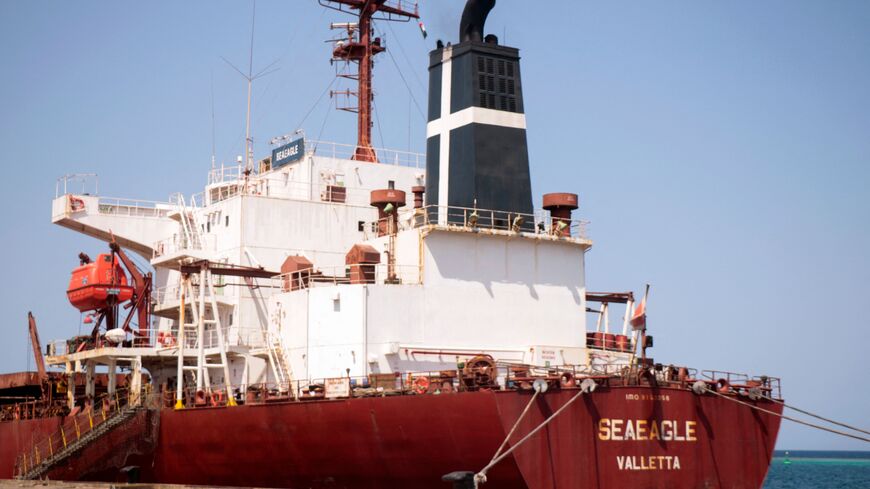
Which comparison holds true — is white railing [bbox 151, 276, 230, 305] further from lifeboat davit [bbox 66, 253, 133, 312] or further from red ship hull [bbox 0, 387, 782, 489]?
red ship hull [bbox 0, 387, 782, 489]

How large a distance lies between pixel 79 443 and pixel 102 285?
6749 mm

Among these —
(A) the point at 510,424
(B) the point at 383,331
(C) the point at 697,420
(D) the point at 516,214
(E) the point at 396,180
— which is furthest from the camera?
(E) the point at 396,180

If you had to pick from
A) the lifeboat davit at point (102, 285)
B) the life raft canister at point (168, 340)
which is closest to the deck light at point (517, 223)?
the life raft canister at point (168, 340)

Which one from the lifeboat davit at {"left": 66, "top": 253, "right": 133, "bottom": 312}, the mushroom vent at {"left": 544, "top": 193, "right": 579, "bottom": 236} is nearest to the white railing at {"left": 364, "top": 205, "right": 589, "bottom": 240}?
the mushroom vent at {"left": 544, "top": 193, "right": 579, "bottom": 236}

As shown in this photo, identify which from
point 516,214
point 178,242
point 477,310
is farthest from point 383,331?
point 178,242

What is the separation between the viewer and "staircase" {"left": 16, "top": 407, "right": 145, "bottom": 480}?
32.6m

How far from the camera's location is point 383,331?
29.7m

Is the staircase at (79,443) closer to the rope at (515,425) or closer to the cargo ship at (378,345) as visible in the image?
the cargo ship at (378,345)

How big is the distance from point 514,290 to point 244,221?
9517 mm

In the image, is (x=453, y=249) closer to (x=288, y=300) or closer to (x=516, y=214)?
(x=516, y=214)

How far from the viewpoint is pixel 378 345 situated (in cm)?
2961

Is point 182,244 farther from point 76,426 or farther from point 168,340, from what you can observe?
point 76,426

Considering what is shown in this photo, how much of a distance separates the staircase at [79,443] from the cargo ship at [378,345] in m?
0.10

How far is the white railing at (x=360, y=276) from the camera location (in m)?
30.7
